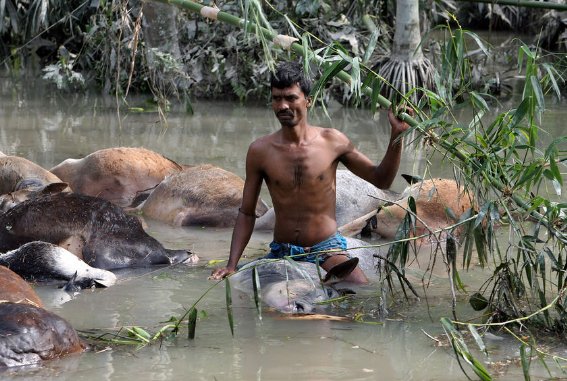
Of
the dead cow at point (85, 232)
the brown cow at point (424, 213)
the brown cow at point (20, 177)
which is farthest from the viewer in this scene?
the brown cow at point (20, 177)

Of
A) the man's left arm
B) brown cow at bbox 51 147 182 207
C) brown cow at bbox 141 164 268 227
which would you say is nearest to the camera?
the man's left arm

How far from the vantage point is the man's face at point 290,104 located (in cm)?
454

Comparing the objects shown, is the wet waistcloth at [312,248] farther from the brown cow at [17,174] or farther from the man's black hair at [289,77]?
the brown cow at [17,174]

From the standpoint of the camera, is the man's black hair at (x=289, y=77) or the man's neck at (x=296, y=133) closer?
the man's black hair at (x=289, y=77)

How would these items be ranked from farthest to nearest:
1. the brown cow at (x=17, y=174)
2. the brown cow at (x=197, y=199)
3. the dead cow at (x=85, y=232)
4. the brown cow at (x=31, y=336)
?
the brown cow at (x=17, y=174), the brown cow at (x=197, y=199), the dead cow at (x=85, y=232), the brown cow at (x=31, y=336)

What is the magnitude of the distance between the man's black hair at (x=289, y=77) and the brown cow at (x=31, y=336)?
4.76 ft

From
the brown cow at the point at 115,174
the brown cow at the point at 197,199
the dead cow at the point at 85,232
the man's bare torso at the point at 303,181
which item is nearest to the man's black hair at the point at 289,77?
the man's bare torso at the point at 303,181

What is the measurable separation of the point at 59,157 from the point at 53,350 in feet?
16.1

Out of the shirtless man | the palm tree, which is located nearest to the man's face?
the shirtless man

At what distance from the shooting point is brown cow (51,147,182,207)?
23.3 feet

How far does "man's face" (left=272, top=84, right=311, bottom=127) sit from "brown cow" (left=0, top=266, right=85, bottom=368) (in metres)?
1.40

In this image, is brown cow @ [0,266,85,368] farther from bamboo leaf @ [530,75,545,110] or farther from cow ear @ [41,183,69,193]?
cow ear @ [41,183,69,193]

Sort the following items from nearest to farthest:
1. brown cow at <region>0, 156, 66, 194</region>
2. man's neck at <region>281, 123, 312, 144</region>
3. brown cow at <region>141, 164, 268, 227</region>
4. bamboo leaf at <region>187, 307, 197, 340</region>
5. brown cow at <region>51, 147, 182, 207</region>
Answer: bamboo leaf at <region>187, 307, 197, 340</region>
man's neck at <region>281, 123, 312, 144</region>
brown cow at <region>141, 164, 268, 227</region>
brown cow at <region>0, 156, 66, 194</region>
brown cow at <region>51, 147, 182, 207</region>

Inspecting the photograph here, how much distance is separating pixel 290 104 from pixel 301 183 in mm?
399
